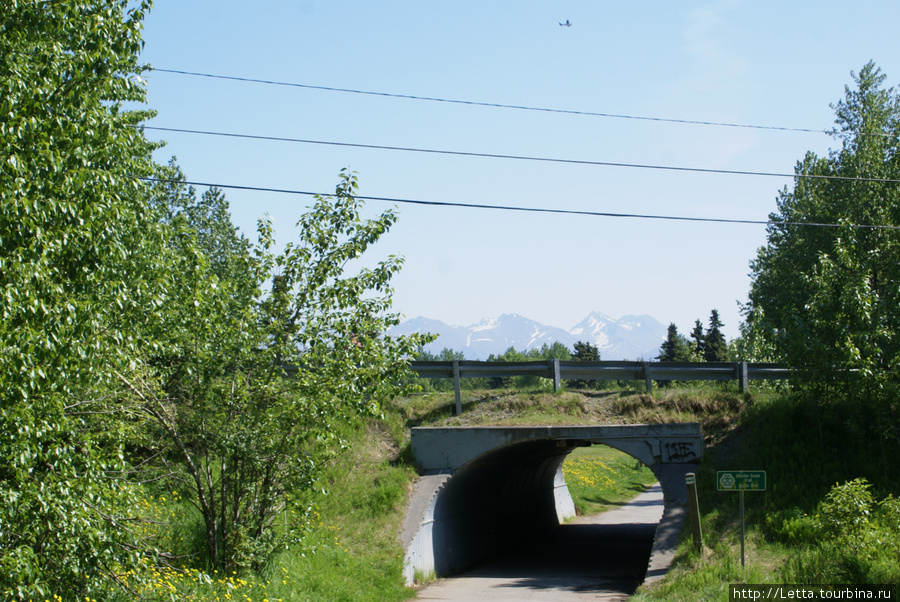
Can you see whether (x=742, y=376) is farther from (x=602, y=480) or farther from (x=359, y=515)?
(x=602, y=480)

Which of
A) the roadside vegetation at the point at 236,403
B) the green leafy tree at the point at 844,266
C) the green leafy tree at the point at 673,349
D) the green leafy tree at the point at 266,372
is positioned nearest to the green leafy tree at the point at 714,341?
the green leafy tree at the point at 673,349

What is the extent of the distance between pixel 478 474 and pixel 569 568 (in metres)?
3.71

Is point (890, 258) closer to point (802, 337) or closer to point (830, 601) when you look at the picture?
point (802, 337)

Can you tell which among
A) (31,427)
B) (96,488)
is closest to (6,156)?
(31,427)

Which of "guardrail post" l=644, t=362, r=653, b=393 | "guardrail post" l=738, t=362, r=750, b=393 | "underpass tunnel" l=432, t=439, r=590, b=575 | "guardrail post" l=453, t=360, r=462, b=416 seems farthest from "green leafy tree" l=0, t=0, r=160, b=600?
"guardrail post" l=738, t=362, r=750, b=393

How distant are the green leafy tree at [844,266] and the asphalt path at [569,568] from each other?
6907 millimetres

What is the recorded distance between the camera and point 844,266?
18703 millimetres

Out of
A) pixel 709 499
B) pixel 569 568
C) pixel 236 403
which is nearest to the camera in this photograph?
pixel 236 403

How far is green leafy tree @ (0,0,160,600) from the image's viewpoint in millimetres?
7559

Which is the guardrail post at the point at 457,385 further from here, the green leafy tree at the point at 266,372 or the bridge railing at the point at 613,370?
the green leafy tree at the point at 266,372

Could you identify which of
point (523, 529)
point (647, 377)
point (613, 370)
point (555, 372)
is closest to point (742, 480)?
point (647, 377)

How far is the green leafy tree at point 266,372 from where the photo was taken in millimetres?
12320

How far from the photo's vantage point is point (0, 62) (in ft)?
27.7

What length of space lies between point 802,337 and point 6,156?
1593cm
